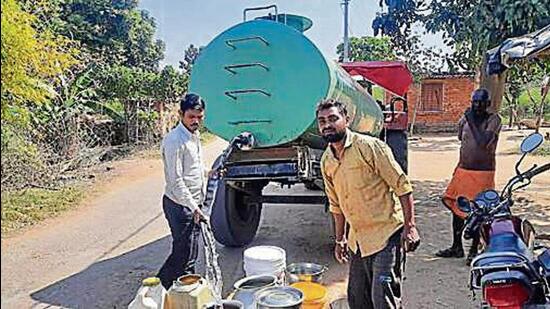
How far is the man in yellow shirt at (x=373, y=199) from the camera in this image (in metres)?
2.96

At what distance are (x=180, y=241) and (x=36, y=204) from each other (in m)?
5.25

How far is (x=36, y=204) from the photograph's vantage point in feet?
27.2

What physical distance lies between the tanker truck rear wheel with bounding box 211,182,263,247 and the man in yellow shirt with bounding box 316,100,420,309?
2.78 meters

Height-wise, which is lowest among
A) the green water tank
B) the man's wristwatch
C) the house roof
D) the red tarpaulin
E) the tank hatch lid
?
the man's wristwatch

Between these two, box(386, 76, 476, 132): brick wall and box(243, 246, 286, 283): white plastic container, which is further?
box(386, 76, 476, 132): brick wall

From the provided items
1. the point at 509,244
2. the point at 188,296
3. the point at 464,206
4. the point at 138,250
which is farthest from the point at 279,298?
the point at 138,250

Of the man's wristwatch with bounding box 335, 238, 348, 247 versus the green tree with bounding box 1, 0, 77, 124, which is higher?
the green tree with bounding box 1, 0, 77, 124

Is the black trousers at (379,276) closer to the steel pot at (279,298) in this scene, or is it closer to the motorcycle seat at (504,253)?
the motorcycle seat at (504,253)

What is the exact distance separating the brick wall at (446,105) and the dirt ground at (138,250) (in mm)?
13489

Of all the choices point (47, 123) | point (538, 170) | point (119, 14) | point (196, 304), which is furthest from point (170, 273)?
point (119, 14)

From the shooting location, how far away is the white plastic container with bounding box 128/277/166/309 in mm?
2760

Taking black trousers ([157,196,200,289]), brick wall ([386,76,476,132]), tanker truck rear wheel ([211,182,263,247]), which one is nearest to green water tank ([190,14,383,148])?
black trousers ([157,196,200,289])

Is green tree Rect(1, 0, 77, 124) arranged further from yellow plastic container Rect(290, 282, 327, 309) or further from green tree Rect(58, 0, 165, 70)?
green tree Rect(58, 0, 165, 70)

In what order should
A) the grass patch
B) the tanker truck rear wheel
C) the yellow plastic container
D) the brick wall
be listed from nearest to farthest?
the yellow plastic container < the tanker truck rear wheel < the grass patch < the brick wall
